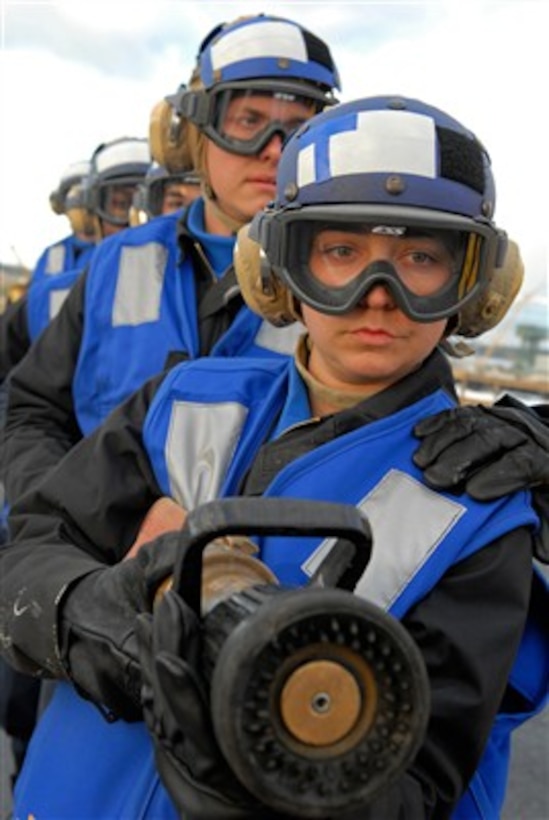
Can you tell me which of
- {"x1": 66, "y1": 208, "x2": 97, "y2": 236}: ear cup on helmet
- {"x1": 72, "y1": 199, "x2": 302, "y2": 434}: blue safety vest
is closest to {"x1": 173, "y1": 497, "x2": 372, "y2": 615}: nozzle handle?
{"x1": 72, "y1": 199, "x2": 302, "y2": 434}: blue safety vest

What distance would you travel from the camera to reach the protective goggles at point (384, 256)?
1.55m

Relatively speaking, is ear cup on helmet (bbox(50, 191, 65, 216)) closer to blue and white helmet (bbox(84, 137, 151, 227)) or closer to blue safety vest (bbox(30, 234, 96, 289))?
blue safety vest (bbox(30, 234, 96, 289))

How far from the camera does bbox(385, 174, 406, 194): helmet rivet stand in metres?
1.53

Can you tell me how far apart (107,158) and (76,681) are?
159 inches

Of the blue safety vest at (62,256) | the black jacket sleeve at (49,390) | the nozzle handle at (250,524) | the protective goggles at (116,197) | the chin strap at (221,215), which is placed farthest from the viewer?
the blue safety vest at (62,256)

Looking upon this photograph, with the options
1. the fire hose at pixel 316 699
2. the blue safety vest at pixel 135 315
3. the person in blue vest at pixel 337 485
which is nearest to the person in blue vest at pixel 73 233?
the blue safety vest at pixel 135 315

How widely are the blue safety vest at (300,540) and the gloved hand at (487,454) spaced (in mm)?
22

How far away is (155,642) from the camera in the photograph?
1.06 metres

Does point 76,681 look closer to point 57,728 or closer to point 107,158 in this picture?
point 57,728

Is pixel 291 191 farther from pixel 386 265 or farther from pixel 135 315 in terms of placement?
pixel 135 315

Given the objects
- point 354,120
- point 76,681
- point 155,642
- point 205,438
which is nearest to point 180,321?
point 205,438

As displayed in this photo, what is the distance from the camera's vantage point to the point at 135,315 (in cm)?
254

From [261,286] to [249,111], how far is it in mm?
901

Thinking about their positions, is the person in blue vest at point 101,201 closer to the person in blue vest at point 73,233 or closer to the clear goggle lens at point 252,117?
the person in blue vest at point 73,233
